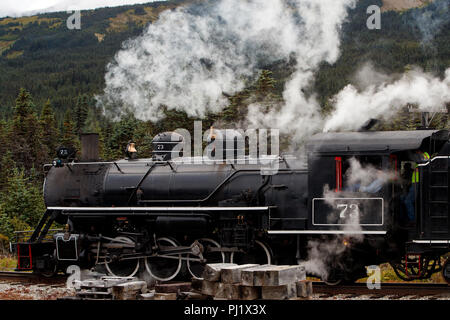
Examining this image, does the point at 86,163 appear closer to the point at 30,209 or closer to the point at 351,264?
the point at 351,264

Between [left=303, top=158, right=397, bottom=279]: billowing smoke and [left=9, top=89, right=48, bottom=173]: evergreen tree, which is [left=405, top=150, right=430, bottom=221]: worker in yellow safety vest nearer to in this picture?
[left=303, top=158, right=397, bottom=279]: billowing smoke

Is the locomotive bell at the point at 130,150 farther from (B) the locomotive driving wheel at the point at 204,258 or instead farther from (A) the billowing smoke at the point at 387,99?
(A) the billowing smoke at the point at 387,99

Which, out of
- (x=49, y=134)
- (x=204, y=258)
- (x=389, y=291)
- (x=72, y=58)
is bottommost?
(x=389, y=291)

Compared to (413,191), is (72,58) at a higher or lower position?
higher

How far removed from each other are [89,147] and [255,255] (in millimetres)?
5576

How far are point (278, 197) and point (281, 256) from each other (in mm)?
1513

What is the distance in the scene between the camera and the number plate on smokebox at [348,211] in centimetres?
1162

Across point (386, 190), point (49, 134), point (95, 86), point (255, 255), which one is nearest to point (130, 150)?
point (255, 255)

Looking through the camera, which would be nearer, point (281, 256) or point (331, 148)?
point (331, 148)

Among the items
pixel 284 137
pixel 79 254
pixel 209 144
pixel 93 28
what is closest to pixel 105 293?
pixel 79 254

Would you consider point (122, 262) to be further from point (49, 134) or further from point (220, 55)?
point (49, 134)

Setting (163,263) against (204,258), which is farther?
(163,263)

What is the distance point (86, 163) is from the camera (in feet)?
49.2

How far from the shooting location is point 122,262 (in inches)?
568
